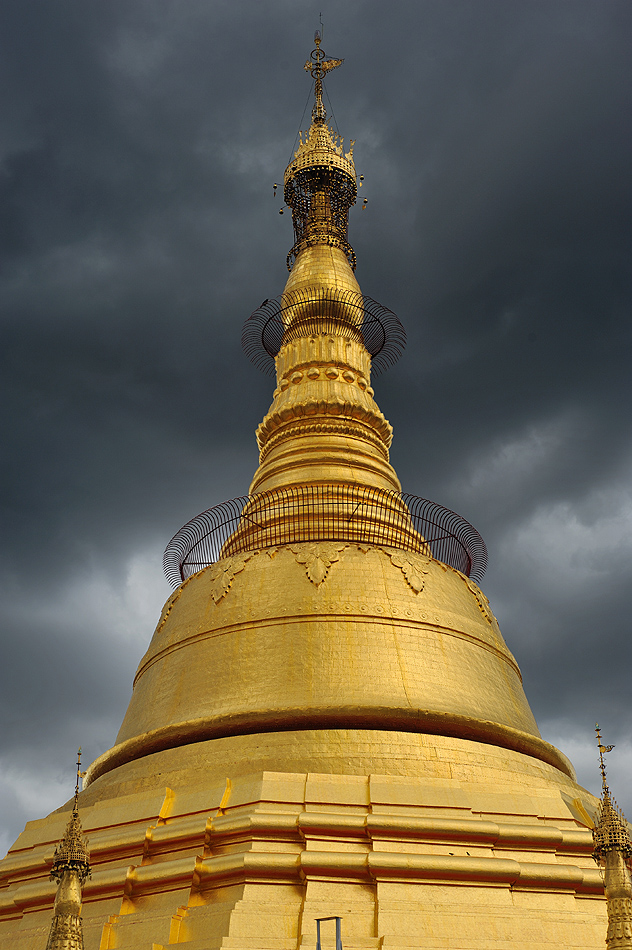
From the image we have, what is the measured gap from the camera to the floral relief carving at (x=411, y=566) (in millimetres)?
19750

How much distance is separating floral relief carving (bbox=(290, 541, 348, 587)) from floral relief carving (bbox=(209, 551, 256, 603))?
1.14 m

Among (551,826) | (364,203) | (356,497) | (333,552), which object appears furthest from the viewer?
(364,203)

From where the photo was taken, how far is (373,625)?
18.7 meters

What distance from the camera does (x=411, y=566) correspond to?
2003cm

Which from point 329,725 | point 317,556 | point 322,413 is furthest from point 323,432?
point 329,725

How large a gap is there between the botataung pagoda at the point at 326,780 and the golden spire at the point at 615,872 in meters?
0.03

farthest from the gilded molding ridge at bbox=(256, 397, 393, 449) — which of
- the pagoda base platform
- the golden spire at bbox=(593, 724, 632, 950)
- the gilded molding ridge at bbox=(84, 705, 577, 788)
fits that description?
the golden spire at bbox=(593, 724, 632, 950)

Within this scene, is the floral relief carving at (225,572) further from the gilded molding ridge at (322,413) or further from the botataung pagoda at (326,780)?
the gilded molding ridge at (322,413)

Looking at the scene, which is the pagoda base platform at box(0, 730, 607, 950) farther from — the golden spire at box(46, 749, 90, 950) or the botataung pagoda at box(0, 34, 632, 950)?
the golden spire at box(46, 749, 90, 950)

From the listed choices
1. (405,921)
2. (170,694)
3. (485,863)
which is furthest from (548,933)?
(170,694)

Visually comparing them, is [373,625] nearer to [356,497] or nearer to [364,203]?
[356,497]

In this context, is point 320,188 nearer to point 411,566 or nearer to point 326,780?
point 411,566

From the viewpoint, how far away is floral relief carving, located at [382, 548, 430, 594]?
19750 mm

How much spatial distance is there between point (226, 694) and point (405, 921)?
581 centimetres
